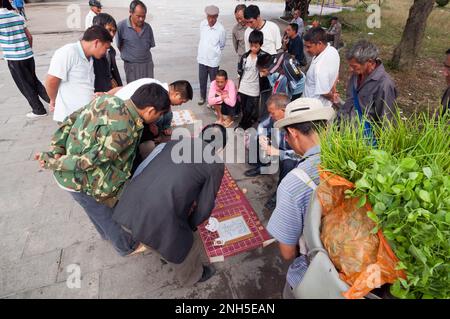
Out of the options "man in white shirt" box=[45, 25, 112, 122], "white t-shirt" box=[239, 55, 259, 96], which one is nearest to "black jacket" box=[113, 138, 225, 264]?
"man in white shirt" box=[45, 25, 112, 122]

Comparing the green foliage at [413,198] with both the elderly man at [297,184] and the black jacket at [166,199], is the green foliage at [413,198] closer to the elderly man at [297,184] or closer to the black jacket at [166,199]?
the elderly man at [297,184]

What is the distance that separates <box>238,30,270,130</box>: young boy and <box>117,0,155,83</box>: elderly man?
1.70 meters

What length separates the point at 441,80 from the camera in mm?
7004

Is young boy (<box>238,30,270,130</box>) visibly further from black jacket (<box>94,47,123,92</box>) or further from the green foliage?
the green foliage

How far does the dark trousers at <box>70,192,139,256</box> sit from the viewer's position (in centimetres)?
223

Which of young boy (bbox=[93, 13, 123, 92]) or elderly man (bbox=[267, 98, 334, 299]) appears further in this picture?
young boy (bbox=[93, 13, 123, 92])

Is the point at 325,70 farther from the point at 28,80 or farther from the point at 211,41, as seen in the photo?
the point at 28,80

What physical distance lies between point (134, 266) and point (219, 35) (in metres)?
4.23

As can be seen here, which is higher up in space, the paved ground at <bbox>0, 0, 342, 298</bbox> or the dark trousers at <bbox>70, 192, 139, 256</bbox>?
the dark trousers at <bbox>70, 192, 139, 256</bbox>

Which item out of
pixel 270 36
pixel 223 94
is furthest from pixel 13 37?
Result: pixel 270 36

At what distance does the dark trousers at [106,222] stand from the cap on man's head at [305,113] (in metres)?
1.67

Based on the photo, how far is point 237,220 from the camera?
2.95m

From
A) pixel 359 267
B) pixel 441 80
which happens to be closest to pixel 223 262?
pixel 359 267

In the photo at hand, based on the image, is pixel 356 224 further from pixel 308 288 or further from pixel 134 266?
pixel 134 266
